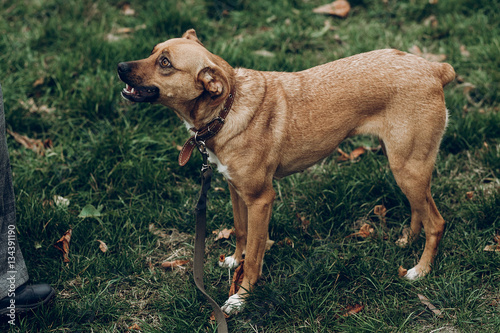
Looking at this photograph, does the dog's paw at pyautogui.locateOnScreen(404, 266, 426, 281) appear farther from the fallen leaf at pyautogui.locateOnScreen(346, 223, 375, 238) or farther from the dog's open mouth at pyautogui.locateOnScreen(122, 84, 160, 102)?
the dog's open mouth at pyautogui.locateOnScreen(122, 84, 160, 102)

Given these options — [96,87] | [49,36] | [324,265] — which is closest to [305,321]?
[324,265]

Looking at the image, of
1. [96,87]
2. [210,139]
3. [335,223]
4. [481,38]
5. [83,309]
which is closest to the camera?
[210,139]

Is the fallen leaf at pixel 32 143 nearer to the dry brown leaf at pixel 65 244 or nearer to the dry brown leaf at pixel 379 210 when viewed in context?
the dry brown leaf at pixel 65 244

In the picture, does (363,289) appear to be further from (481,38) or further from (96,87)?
(481,38)

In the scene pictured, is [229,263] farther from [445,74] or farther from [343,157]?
[445,74]

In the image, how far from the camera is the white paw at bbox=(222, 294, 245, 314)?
341 cm

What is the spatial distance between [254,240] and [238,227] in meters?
0.39

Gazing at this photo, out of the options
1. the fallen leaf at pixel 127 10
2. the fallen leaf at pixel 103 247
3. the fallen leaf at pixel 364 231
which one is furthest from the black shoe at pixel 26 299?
the fallen leaf at pixel 127 10

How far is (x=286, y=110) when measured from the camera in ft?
10.9

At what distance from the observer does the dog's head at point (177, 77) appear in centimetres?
299

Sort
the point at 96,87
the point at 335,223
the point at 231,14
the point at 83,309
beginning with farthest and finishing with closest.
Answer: the point at 231,14 → the point at 96,87 → the point at 335,223 → the point at 83,309

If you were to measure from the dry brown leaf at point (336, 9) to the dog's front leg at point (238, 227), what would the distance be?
3.52 meters

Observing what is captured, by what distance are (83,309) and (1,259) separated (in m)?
0.66

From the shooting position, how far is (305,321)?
3312 mm
